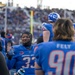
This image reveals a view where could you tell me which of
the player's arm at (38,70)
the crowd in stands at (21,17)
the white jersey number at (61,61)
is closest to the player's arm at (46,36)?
the player's arm at (38,70)

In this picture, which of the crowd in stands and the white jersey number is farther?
the crowd in stands

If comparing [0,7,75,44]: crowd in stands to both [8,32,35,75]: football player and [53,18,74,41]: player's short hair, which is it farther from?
[53,18,74,41]: player's short hair

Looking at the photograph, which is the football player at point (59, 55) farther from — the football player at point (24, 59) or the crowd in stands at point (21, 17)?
the crowd in stands at point (21, 17)

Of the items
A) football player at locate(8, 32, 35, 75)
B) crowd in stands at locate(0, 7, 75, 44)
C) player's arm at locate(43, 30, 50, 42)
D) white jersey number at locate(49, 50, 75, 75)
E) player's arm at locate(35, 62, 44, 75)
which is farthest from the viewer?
crowd in stands at locate(0, 7, 75, 44)

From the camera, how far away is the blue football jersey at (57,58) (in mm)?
3234

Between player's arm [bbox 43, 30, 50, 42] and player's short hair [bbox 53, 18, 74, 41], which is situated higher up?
player's short hair [bbox 53, 18, 74, 41]

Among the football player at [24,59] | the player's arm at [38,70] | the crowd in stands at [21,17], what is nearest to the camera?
the player's arm at [38,70]

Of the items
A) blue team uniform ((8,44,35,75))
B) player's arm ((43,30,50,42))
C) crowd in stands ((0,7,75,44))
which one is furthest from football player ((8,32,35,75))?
crowd in stands ((0,7,75,44))

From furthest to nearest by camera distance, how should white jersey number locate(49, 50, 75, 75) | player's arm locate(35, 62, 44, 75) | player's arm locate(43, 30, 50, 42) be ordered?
player's arm locate(43, 30, 50, 42)
player's arm locate(35, 62, 44, 75)
white jersey number locate(49, 50, 75, 75)

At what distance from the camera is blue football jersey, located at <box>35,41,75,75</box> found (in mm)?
3234

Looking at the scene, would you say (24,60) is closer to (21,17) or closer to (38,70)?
(38,70)

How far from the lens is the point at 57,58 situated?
3.24 m

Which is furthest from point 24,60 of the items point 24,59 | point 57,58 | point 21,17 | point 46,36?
point 21,17

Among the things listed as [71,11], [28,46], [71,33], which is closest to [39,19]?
[71,11]
